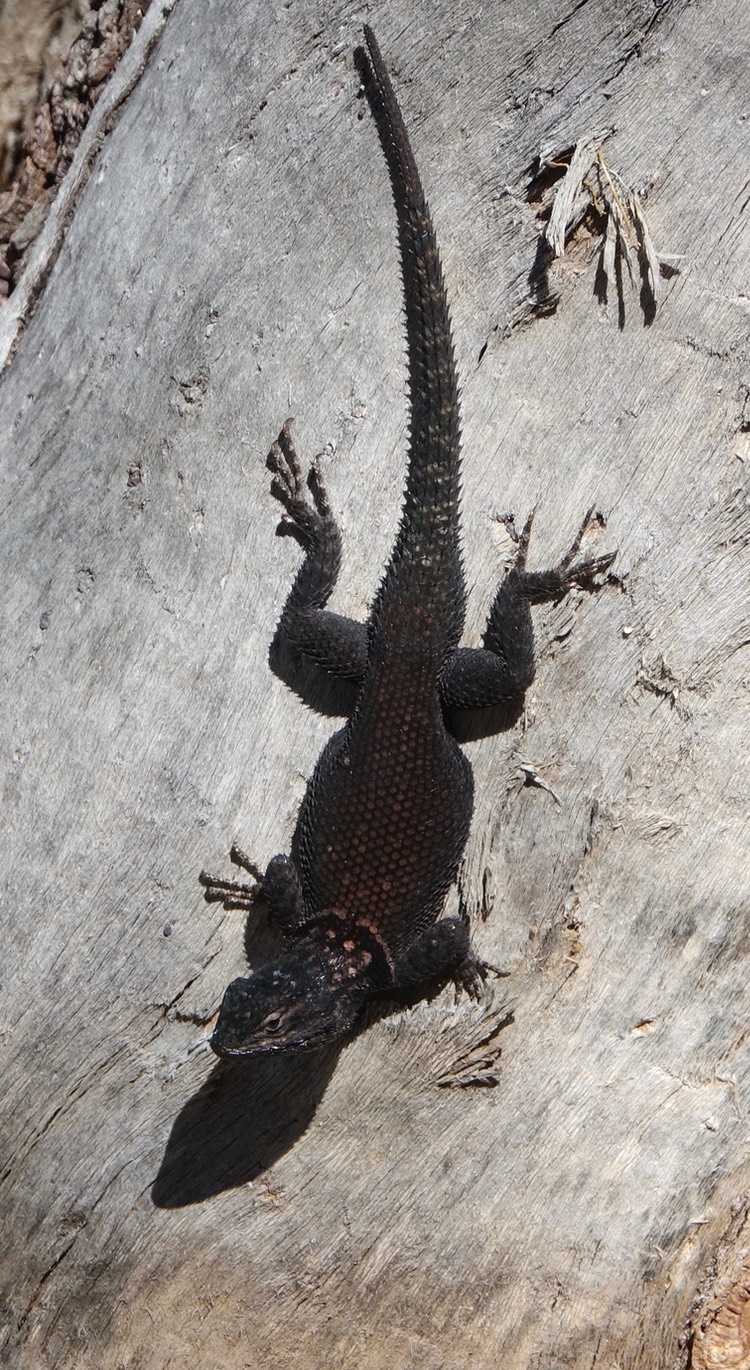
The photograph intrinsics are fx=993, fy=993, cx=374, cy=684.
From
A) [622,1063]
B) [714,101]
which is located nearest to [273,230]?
[714,101]

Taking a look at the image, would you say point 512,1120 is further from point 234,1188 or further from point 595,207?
point 595,207

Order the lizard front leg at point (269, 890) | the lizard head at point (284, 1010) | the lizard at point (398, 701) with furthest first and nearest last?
the lizard front leg at point (269, 890)
the lizard at point (398, 701)
the lizard head at point (284, 1010)

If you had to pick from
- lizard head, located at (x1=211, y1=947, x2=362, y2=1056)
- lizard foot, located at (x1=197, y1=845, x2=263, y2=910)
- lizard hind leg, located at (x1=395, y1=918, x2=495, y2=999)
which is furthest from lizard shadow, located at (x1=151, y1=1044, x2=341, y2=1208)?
lizard foot, located at (x1=197, y1=845, x2=263, y2=910)

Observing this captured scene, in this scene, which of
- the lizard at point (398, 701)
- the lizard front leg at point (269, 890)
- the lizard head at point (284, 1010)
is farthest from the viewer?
the lizard front leg at point (269, 890)

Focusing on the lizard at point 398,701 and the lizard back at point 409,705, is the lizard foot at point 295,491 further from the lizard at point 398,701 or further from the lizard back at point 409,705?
the lizard back at point 409,705

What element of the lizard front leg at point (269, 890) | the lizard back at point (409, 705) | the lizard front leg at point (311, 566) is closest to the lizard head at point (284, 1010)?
the lizard front leg at point (269, 890)

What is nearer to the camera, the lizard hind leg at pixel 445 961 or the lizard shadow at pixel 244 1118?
the lizard hind leg at pixel 445 961
